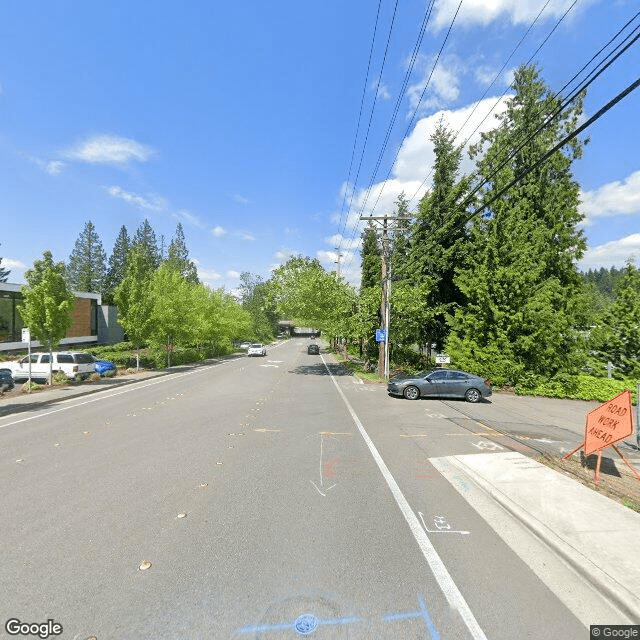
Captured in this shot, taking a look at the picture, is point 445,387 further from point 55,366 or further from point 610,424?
Answer: point 55,366

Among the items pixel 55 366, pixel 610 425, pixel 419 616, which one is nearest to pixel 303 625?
pixel 419 616

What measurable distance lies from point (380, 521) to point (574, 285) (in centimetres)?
2575

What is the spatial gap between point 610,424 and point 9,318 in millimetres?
42359

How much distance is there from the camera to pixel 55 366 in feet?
68.6

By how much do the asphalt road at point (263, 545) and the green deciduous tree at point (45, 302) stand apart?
10.3 metres

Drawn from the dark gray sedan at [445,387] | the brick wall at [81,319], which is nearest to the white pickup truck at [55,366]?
the dark gray sedan at [445,387]

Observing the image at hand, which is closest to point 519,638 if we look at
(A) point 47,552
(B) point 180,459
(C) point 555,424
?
(A) point 47,552

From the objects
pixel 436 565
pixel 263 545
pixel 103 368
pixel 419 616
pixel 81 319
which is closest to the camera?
pixel 419 616

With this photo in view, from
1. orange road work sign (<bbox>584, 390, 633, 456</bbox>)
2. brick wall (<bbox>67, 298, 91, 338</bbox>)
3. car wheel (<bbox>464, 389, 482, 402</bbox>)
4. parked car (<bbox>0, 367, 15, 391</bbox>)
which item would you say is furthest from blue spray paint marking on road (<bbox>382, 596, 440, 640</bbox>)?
brick wall (<bbox>67, 298, 91, 338</bbox>)

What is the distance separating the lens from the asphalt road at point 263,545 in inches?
129

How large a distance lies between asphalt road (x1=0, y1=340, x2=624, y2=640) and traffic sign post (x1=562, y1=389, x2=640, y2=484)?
213cm

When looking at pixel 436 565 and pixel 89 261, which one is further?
pixel 89 261

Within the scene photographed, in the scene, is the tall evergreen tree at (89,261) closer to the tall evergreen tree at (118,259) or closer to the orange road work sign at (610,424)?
the tall evergreen tree at (118,259)

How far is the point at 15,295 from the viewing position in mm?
34688
